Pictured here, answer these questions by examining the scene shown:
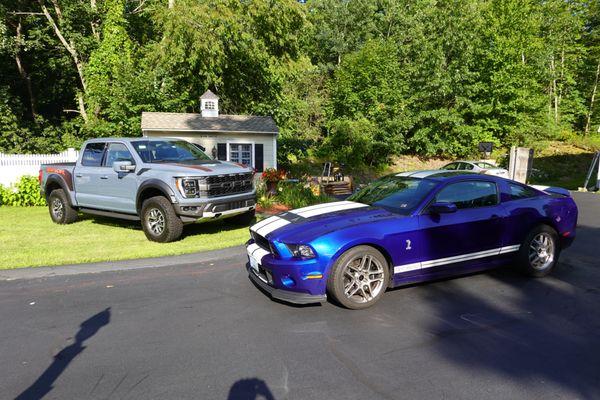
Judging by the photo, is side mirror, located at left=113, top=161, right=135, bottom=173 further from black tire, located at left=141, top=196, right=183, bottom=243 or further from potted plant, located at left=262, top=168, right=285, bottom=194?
potted plant, located at left=262, top=168, right=285, bottom=194

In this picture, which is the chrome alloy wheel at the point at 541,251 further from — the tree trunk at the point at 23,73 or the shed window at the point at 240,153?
the tree trunk at the point at 23,73

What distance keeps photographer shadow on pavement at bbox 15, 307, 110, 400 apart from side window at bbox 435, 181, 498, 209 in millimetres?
4085

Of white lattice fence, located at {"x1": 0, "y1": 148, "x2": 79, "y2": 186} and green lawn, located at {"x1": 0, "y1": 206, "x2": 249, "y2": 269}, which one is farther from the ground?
white lattice fence, located at {"x1": 0, "y1": 148, "x2": 79, "y2": 186}

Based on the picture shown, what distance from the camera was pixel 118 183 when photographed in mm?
8547

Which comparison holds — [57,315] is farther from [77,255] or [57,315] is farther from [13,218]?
[13,218]

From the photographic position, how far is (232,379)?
10.6 feet

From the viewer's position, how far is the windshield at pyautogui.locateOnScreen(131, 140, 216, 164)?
8.56 m

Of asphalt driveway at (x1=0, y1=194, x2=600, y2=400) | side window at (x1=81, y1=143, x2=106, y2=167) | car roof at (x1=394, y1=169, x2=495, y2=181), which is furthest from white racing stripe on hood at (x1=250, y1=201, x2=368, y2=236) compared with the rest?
side window at (x1=81, y1=143, x2=106, y2=167)

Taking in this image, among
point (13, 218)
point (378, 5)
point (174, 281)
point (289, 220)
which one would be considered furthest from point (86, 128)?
point (378, 5)

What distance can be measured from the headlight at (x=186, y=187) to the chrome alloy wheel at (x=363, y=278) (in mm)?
4203

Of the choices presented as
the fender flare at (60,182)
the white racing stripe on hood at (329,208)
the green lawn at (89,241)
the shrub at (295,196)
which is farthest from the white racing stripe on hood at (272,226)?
the shrub at (295,196)

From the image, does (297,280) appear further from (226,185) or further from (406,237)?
(226,185)

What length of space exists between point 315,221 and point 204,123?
527 inches

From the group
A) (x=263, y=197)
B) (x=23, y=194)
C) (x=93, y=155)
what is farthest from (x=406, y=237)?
(x=23, y=194)
